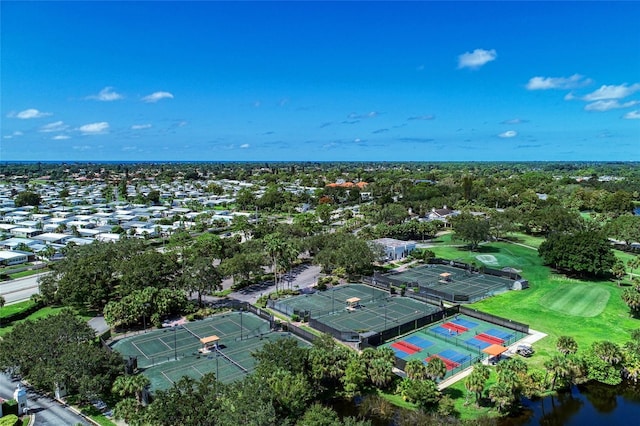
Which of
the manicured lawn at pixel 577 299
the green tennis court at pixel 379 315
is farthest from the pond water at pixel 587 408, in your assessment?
the manicured lawn at pixel 577 299

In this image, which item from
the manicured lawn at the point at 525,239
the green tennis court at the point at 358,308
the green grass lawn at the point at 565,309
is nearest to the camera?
the green grass lawn at the point at 565,309

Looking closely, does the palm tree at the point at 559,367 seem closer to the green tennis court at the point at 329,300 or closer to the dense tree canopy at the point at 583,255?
the green tennis court at the point at 329,300

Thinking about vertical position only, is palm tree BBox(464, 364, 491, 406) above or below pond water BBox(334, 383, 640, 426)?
above

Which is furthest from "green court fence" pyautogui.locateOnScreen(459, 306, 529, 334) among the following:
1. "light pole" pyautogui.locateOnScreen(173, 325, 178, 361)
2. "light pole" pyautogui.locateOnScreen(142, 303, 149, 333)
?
"light pole" pyautogui.locateOnScreen(142, 303, 149, 333)

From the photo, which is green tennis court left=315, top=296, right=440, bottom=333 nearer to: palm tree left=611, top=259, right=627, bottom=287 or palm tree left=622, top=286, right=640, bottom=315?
palm tree left=622, top=286, right=640, bottom=315

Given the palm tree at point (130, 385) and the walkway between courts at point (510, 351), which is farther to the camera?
the walkway between courts at point (510, 351)
